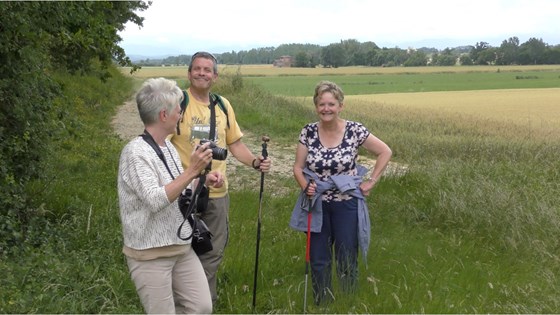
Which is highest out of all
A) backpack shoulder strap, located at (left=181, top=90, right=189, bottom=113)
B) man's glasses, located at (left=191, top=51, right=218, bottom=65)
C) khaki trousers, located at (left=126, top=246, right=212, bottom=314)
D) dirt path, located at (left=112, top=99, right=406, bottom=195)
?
man's glasses, located at (left=191, top=51, right=218, bottom=65)

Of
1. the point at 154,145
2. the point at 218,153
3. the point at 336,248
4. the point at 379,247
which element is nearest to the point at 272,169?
the point at 379,247

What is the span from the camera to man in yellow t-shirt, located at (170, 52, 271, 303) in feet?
13.8

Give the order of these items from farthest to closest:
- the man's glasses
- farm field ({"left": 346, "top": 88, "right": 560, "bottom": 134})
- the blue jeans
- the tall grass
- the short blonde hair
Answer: farm field ({"left": 346, "top": 88, "right": 560, "bottom": 134}), the blue jeans, the tall grass, the man's glasses, the short blonde hair

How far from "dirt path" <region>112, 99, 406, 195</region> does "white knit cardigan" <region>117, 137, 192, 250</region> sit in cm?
591

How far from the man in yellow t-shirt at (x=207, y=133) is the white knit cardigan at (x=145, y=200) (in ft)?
2.99

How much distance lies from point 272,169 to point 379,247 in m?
5.34

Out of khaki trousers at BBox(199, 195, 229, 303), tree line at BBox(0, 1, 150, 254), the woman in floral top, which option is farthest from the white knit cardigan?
tree line at BBox(0, 1, 150, 254)

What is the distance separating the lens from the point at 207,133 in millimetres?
4164

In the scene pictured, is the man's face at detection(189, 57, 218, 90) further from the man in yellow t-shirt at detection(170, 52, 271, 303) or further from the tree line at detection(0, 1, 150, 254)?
the tree line at detection(0, 1, 150, 254)

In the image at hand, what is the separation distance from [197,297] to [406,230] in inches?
160

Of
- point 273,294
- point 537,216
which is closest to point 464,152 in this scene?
point 537,216

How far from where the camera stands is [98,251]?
5441mm

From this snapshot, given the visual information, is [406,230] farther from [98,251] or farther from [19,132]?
[19,132]

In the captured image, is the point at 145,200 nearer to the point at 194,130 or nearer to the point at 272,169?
the point at 194,130
